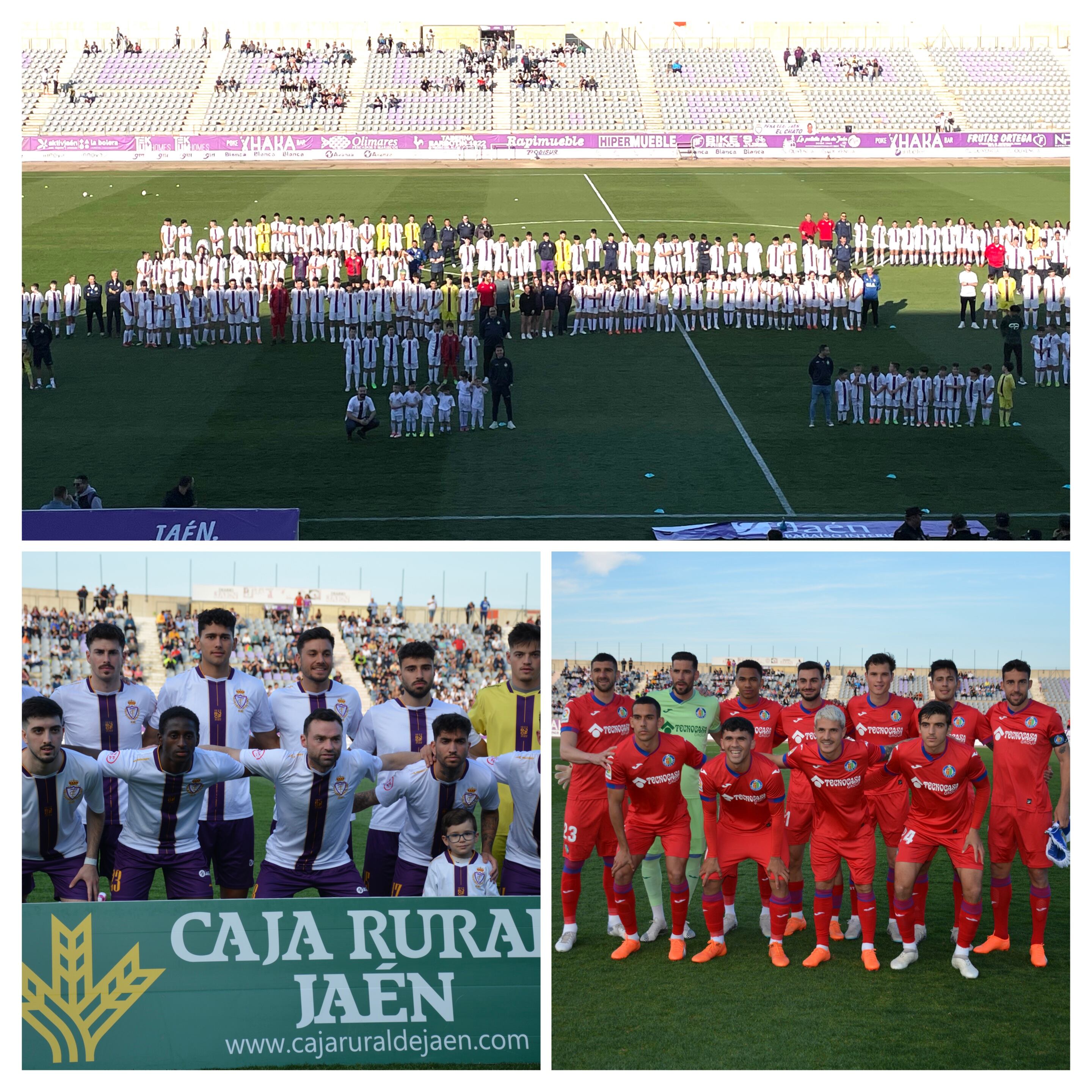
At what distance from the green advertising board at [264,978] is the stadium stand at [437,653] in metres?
11.2

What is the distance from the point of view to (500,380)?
61.6 feet

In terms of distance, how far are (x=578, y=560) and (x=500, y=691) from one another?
0.91 metres

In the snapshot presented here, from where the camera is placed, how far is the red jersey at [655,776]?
294 inches

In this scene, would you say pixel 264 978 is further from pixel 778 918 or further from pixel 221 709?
pixel 778 918

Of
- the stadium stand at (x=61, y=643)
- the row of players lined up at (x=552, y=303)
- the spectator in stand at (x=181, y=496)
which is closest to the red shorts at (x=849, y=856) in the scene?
the spectator in stand at (x=181, y=496)

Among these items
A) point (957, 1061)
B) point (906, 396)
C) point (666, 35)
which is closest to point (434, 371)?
point (906, 396)

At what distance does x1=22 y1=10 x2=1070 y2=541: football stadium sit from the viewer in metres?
16.5

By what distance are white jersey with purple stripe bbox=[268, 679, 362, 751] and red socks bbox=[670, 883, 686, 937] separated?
2026 millimetres

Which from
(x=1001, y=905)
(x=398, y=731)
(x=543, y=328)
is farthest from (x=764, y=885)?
(x=543, y=328)

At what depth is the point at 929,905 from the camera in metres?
8.79

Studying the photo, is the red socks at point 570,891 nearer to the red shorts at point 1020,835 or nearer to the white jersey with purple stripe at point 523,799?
the white jersey with purple stripe at point 523,799

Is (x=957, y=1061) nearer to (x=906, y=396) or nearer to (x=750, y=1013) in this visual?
(x=750, y=1013)

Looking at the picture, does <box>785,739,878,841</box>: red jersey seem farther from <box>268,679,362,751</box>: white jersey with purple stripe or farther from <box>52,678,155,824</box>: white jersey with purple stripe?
<box>52,678,155,824</box>: white jersey with purple stripe

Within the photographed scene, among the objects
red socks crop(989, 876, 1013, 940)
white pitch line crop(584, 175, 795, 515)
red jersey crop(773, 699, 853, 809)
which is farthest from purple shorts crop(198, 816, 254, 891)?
white pitch line crop(584, 175, 795, 515)
